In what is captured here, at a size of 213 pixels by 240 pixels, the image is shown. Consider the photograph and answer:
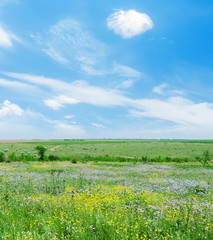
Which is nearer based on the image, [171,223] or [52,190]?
[171,223]

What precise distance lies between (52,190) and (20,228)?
431 centimetres

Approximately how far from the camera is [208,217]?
18.4 feet

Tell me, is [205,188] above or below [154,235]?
below

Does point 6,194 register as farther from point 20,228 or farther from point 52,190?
point 20,228

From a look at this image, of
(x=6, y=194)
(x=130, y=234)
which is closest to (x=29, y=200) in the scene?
(x=6, y=194)

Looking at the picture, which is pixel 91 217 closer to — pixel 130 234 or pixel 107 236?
pixel 107 236

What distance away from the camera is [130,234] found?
4.67m

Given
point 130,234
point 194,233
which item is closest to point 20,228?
point 130,234

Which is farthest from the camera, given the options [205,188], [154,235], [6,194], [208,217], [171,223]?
[205,188]

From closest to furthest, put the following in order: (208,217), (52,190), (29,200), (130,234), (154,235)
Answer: (154,235) → (130,234) → (208,217) → (29,200) → (52,190)

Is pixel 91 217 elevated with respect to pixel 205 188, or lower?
elevated

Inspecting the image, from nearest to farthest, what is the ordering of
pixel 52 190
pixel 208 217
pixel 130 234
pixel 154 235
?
pixel 154 235 → pixel 130 234 → pixel 208 217 → pixel 52 190

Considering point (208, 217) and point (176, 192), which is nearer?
point (208, 217)

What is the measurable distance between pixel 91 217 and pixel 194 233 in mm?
2816
